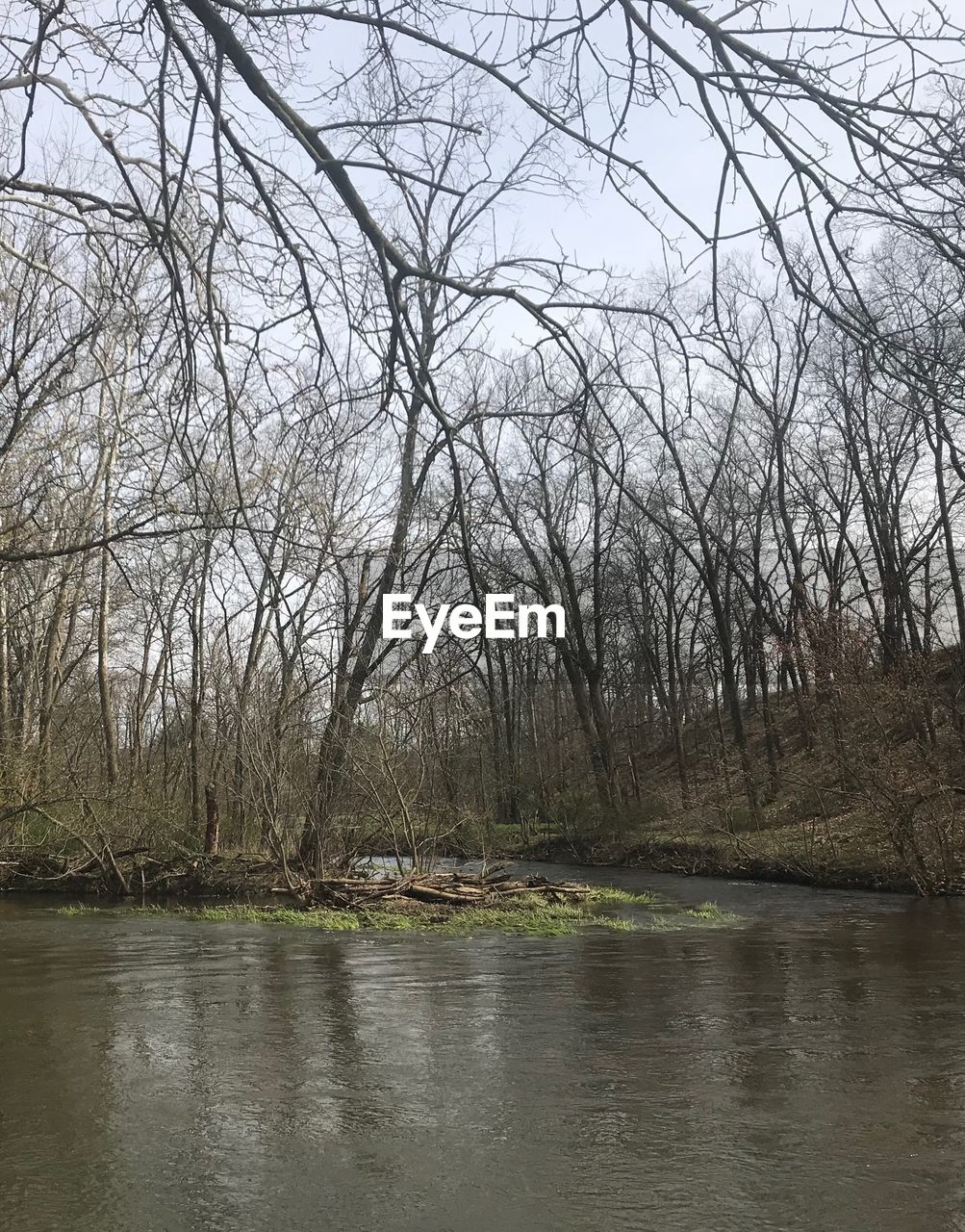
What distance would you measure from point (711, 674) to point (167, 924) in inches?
1055

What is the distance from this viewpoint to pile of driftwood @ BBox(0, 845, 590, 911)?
15.7 m

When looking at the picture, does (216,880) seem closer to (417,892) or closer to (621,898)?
(417,892)

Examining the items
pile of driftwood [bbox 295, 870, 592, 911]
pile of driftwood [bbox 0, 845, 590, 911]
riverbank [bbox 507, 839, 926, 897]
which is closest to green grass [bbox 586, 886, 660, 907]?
pile of driftwood [bbox 0, 845, 590, 911]

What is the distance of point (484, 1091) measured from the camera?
6262 mm

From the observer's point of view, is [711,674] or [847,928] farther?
[711,674]

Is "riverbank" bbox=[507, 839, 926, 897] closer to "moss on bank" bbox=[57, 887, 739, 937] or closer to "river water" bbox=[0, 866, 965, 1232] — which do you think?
"moss on bank" bbox=[57, 887, 739, 937]

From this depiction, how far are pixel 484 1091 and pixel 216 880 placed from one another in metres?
12.7

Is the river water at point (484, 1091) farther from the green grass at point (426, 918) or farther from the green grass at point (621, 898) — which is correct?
the green grass at point (621, 898)

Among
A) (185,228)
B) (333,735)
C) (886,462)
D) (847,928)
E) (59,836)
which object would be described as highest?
(886,462)

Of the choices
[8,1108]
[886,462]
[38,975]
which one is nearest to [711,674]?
[886,462]

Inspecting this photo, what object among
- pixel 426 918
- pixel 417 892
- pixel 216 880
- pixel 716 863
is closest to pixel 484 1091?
pixel 426 918

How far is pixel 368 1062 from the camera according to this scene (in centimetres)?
695

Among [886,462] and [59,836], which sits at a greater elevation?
[886,462]

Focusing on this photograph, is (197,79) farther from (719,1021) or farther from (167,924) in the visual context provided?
(167,924)
